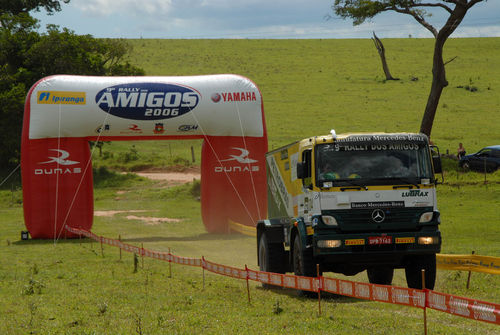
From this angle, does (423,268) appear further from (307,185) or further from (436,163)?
(307,185)

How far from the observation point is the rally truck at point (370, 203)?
12.9 m

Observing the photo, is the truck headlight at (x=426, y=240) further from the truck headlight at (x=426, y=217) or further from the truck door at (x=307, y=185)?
the truck door at (x=307, y=185)

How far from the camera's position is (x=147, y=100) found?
88.7 ft

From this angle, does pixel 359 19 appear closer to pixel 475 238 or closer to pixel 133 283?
pixel 475 238

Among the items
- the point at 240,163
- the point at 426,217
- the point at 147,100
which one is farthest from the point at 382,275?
the point at 147,100

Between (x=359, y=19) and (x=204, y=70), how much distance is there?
4202 cm

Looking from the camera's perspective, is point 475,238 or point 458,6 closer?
point 475,238

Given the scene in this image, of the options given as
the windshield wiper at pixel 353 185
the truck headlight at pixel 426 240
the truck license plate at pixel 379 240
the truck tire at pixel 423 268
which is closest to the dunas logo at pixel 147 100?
the windshield wiper at pixel 353 185

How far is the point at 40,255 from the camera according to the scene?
2238 centimetres

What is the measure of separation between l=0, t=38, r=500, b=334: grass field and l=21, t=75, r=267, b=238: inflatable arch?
1.70 metres

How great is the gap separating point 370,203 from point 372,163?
30.4 inches

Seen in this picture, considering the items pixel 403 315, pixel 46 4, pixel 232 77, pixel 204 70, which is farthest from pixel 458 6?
pixel 204 70

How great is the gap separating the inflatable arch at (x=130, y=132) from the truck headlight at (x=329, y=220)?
1528cm

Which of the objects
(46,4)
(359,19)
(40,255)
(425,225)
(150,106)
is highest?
(46,4)
